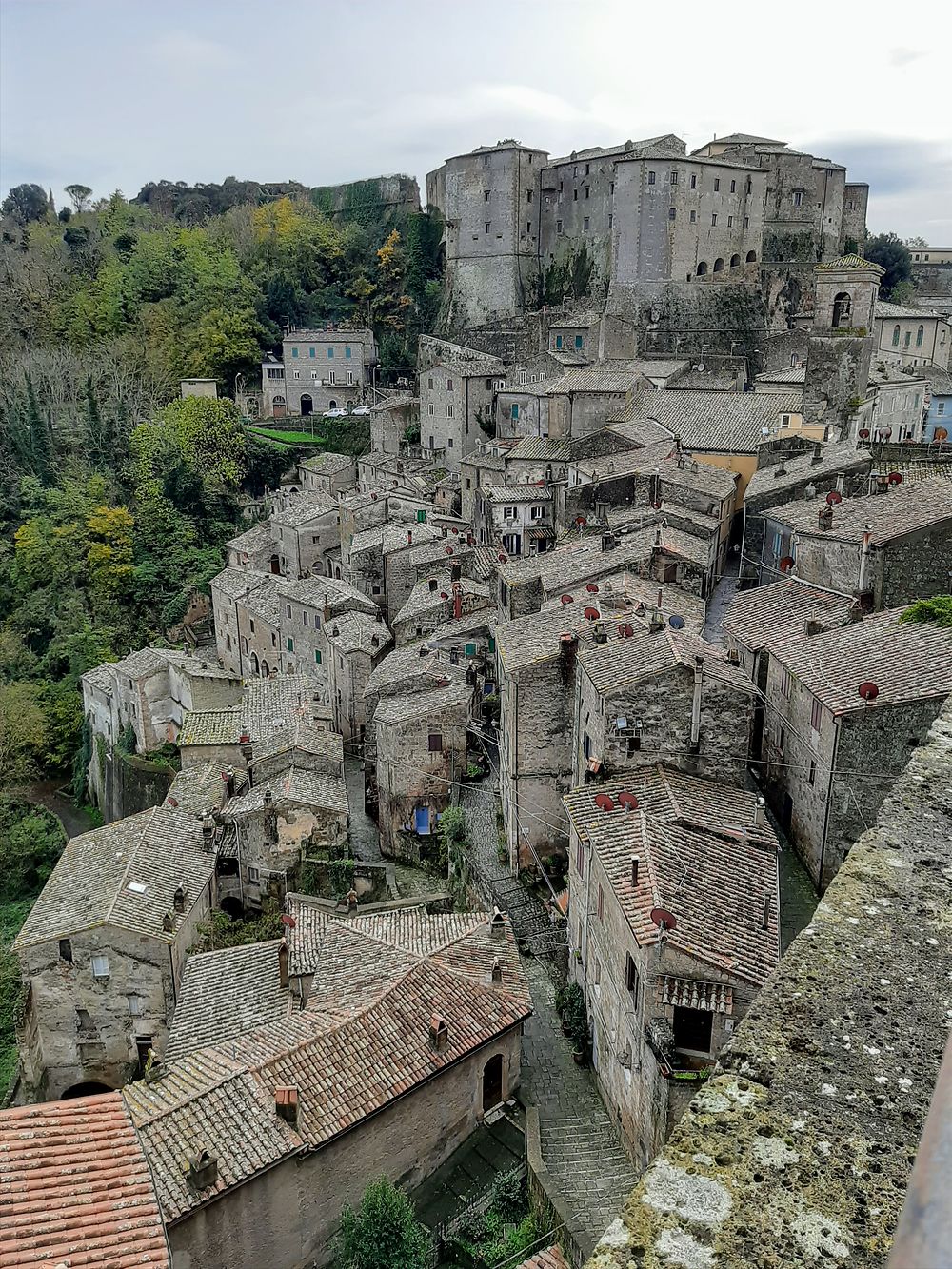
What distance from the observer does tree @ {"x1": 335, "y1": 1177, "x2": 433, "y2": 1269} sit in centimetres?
1294

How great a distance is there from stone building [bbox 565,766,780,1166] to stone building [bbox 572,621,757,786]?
393 mm

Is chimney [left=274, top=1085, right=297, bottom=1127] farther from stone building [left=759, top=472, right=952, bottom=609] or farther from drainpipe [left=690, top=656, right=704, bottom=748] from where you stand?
stone building [left=759, top=472, right=952, bottom=609]

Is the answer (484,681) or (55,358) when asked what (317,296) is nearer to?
(55,358)

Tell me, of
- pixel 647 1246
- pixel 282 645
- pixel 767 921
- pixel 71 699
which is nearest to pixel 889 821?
pixel 647 1246

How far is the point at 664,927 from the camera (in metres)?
13.0

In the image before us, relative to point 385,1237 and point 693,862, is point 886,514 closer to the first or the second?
point 693,862

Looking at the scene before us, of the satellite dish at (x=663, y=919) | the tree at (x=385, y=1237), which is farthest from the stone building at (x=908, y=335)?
the tree at (x=385, y=1237)

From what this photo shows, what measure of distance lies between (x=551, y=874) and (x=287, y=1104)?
8854mm

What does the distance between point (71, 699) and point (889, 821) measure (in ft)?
149

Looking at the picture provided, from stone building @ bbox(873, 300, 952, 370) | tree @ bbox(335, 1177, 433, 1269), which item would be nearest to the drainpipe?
tree @ bbox(335, 1177, 433, 1269)

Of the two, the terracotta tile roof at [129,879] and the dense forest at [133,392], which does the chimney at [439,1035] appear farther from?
the dense forest at [133,392]

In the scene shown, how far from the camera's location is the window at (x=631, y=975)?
1395 cm

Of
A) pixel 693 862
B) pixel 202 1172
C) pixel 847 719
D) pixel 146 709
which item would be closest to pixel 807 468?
pixel 847 719

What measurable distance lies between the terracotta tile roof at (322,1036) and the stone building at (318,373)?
5978 centimetres
